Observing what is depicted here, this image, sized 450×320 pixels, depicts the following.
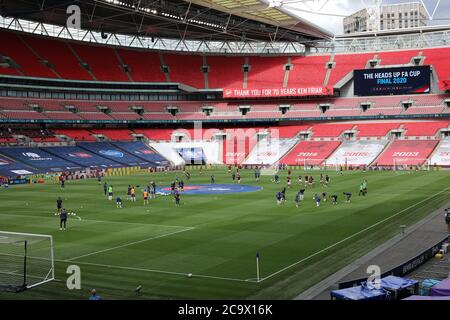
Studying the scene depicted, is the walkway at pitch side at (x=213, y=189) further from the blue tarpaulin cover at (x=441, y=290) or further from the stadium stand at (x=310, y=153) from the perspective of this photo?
the blue tarpaulin cover at (x=441, y=290)

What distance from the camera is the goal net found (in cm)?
1919

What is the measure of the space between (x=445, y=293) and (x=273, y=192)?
107ft

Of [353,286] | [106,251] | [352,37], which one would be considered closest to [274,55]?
[352,37]

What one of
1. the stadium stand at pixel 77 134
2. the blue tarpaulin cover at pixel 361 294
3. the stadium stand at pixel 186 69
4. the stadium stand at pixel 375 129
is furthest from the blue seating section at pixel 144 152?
the blue tarpaulin cover at pixel 361 294

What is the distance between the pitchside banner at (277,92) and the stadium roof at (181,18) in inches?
389

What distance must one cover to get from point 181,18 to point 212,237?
2242 inches

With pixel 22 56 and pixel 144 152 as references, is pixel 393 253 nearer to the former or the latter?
pixel 144 152

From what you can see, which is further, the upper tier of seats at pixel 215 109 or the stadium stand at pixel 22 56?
the stadium stand at pixel 22 56

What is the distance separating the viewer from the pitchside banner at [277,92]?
9281 centimetres

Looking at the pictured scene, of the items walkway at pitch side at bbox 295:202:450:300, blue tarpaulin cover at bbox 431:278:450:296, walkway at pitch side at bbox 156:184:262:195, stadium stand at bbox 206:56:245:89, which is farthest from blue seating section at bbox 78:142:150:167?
blue tarpaulin cover at bbox 431:278:450:296

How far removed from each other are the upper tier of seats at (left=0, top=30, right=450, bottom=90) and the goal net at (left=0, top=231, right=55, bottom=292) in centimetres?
6554

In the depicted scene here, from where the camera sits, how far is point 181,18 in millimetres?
76938

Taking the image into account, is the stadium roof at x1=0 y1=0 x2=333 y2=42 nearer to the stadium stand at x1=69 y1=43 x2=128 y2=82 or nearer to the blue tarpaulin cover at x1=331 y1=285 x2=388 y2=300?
the stadium stand at x1=69 y1=43 x2=128 y2=82

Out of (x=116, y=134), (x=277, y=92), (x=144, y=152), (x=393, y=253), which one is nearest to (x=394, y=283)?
(x=393, y=253)
